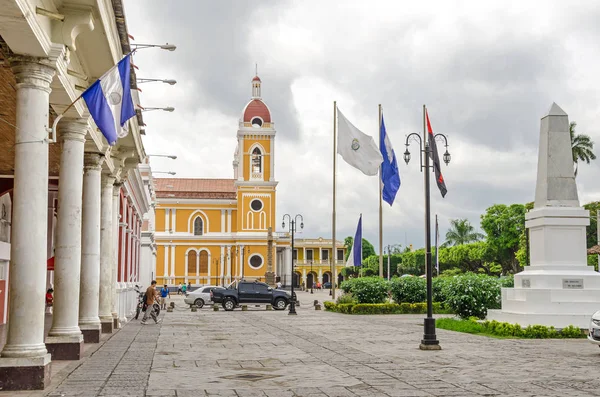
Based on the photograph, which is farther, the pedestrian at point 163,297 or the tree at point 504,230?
the tree at point 504,230

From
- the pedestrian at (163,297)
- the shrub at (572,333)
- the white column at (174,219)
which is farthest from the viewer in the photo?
the white column at (174,219)

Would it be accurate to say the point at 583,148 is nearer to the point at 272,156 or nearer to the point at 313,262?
the point at 272,156

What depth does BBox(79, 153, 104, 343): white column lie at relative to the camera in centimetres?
1542

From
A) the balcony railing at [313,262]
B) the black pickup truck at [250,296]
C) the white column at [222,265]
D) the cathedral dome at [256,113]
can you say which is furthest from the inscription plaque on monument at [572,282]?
the balcony railing at [313,262]

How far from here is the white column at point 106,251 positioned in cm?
1820

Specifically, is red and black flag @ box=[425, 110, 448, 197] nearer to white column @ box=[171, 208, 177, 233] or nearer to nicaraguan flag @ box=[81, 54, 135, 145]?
nicaraguan flag @ box=[81, 54, 135, 145]

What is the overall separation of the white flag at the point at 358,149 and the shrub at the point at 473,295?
5968 millimetres

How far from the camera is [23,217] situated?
30.7 feet

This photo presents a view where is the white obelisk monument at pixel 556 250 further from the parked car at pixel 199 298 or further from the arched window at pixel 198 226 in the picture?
the arched window at pixel 198 226

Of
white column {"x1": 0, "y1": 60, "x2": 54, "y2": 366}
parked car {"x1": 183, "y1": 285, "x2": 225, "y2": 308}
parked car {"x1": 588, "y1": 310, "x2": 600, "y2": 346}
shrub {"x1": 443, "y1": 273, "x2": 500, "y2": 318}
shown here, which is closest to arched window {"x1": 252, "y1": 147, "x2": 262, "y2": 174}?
parked car {"x1": 183, "y1": 285, "x2": 225, "y2": 308}

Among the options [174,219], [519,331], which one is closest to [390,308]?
[519,331]

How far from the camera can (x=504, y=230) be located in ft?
251

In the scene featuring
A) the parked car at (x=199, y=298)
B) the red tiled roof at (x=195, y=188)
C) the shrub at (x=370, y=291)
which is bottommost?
the parked car at (x=199, y=298)

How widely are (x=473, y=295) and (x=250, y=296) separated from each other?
19.3 meters
